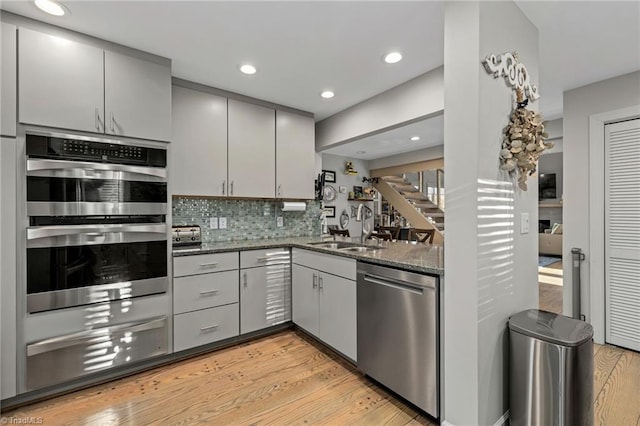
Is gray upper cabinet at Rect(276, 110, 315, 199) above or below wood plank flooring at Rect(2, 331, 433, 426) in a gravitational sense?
above

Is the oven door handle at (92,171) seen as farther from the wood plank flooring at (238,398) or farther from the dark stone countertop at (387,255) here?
the wood plank flooring at (238,398)

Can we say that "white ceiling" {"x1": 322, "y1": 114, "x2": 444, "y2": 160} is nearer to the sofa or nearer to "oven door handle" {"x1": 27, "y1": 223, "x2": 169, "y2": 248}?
"oven door handle" {"x1": 27, "y1": 223, "x2": 169, "y2": 248}

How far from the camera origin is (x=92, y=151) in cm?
208

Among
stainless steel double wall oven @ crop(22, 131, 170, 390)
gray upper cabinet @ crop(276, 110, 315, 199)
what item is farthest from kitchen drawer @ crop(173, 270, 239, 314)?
gray upper cabinet @ crop(276, 110, 315, 199)

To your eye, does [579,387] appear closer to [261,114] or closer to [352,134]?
[352,134]

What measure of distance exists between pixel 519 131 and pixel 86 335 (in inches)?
122

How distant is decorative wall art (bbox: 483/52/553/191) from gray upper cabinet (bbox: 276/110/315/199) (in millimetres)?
2264

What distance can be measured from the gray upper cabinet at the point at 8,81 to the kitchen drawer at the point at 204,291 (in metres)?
1.47

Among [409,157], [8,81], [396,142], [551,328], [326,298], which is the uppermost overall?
[396,142]

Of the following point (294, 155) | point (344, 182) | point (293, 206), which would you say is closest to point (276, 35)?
point (294, 155)

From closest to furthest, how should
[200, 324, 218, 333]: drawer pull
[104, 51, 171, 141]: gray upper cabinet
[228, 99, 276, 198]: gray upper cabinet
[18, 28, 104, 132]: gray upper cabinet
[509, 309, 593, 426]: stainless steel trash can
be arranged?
[509, 309, 593, 426]: stainless steel trash can < [18, 28, 104, 132]: gray upper cabinet < [104, 51, 171, 141]: gray upper cabinet < [200, 324, 218, 333]: drawer pull < [228, 99, 276, 198]: gray upper cabinet

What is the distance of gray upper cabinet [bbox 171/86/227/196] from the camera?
2.70m

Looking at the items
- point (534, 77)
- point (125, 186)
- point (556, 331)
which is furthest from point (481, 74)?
point (125, 186)

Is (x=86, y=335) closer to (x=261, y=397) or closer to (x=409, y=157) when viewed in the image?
(x=261, y=397)
